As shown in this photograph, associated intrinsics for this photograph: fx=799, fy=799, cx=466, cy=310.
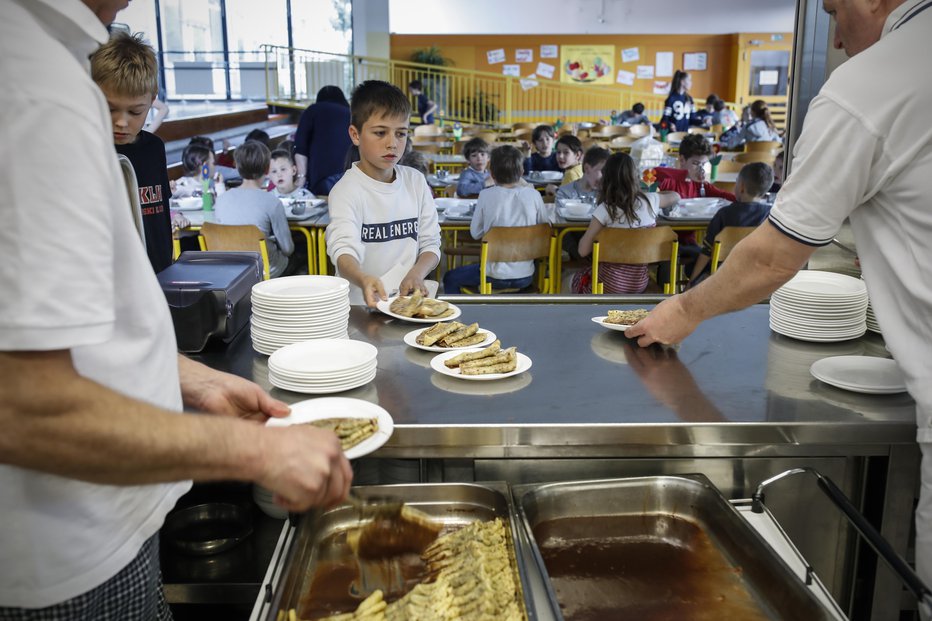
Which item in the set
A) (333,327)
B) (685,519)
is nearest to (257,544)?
(333,327)

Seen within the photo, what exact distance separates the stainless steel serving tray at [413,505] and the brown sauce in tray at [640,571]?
0.11 meters

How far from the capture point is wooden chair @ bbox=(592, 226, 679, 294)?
4578 mm

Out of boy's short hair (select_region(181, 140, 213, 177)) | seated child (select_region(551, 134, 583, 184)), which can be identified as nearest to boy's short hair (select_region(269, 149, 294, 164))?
boy's short hair (select_region(181, 140, 213, 177))

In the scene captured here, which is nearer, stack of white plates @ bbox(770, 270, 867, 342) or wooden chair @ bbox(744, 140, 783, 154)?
stack of white plates @ bbox(770, 270, 867, 342)

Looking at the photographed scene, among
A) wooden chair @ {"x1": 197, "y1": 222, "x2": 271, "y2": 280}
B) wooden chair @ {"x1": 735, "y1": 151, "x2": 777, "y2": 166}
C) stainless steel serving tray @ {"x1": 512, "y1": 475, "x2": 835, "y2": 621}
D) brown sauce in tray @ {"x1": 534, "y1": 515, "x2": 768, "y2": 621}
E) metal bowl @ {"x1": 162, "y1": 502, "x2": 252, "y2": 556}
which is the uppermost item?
wooden chair @ {"x1": 735, "y1": 151, "x2": 777, "y2": 166}

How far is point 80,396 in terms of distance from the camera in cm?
86

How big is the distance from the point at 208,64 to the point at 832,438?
15.9m

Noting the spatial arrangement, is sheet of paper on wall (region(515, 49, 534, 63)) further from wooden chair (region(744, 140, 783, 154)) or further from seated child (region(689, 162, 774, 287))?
seated child (region(689, 162, 774, 287))

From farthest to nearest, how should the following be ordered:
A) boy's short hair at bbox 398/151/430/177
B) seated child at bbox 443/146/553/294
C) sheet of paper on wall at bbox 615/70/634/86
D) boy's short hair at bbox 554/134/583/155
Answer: sheet of paper on wall at bbox 615/70/634/86 < boy's short hair at bbox 554/134/583/155 < boy's short hair at bbox 398/151/430/177 < seated child at bbox 443/146/553/294

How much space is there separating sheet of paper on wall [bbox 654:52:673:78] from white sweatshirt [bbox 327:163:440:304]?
1541cm

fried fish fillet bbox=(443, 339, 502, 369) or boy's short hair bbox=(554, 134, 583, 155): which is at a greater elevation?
boy's short hair bbox=(554, 134, 583, 155)

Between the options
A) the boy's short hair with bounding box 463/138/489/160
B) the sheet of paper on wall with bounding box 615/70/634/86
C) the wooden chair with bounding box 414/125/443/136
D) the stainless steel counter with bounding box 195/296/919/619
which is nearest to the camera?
the stainless steel counter with bounding box 195/296/919/619

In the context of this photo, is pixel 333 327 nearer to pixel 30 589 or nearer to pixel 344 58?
pixel 30 589

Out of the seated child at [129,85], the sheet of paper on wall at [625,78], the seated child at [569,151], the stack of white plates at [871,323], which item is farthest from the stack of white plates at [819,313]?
the sheet of paper on wall at [625,78]
